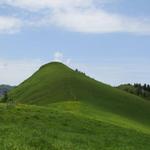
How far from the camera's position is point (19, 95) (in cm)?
15312

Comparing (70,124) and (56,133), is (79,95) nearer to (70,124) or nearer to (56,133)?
(70,124)

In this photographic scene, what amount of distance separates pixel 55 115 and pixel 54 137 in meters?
20.9

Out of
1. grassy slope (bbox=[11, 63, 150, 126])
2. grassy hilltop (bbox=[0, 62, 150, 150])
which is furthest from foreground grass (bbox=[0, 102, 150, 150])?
grassy slope (bbox=[11, 63, 150, 126])

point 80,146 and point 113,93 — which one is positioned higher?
point 113,93

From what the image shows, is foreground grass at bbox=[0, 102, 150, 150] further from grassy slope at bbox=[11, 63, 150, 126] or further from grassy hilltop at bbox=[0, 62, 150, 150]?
grassy slope at bbox=[11, 63, 150, 126]

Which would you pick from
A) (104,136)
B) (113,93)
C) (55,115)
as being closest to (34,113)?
(55,115)

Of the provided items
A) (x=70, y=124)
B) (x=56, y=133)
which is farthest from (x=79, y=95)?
(x=56, y=133)

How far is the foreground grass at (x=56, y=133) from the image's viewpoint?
1620 inches

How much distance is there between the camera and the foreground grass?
41156 mm

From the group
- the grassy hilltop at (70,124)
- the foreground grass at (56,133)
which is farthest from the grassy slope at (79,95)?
the foreground grass at (56,133)

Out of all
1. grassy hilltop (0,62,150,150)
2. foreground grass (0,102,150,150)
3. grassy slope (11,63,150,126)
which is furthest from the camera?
grassy slope (11,63,150,126)

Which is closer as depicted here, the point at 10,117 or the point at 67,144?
the point at 67,144

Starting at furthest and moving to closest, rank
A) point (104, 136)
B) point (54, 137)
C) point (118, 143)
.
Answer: point (104, 136), point (118, 143), point (54, 137)

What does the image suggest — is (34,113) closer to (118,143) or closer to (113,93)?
(118,143)
